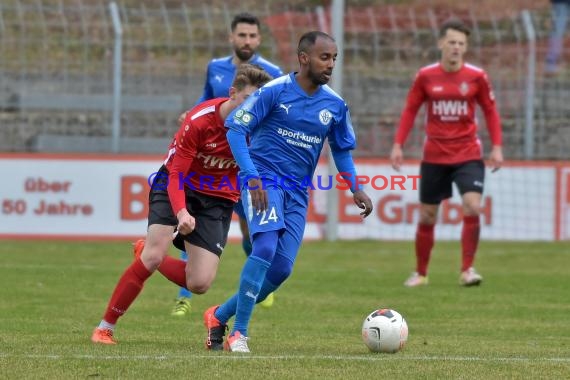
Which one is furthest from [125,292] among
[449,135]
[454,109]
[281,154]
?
[454,109]

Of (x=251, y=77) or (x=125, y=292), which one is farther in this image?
(x=125, y=292)

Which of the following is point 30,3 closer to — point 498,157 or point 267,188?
point 498,157

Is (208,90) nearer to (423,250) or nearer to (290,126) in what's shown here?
(423,250)

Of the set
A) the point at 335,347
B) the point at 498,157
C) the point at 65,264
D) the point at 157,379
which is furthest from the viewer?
the point at 65,264

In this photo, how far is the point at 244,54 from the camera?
10.8m

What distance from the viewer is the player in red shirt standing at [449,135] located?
12.2 m

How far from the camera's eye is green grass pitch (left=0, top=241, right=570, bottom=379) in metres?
6.47

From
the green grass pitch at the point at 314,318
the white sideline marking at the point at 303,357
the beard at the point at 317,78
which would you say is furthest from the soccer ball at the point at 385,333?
the beard at the point at 317,78

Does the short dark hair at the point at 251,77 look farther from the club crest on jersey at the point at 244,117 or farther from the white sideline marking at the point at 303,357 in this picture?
the white sideline marking at the point at 303,357

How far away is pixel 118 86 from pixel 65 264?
4370 mm

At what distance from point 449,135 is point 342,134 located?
181 inches

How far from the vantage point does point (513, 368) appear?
6547mm

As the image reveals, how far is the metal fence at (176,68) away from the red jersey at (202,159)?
9534 millimetres

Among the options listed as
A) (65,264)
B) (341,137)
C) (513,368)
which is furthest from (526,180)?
(513,368)
